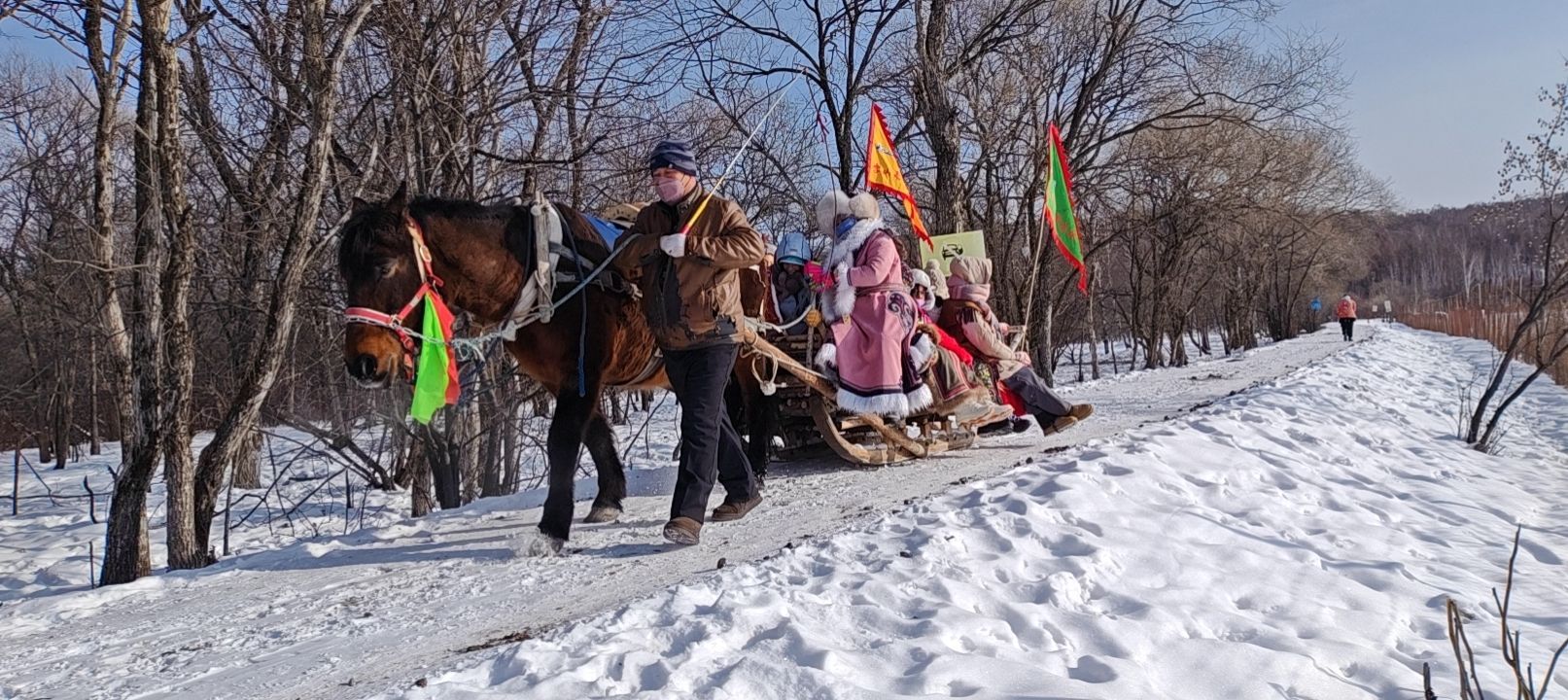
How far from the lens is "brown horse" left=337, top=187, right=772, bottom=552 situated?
437cm

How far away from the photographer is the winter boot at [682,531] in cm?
457

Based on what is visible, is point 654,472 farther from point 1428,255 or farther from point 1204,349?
point 1428,255

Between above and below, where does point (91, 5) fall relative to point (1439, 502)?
above

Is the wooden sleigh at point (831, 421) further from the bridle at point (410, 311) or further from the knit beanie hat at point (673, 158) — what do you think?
the bridle at point (410, 311)

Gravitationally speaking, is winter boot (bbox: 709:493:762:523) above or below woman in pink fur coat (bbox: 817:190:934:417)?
below

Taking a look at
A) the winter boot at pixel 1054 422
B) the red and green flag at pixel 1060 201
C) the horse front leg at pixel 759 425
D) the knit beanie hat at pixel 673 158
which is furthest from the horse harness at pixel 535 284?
the red and green flag at pixel 1060 201

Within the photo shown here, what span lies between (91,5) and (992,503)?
7.02m

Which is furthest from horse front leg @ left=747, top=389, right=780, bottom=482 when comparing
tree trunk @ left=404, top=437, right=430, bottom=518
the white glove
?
tree trunk @ left=404, top=437, right=430, bottom=518

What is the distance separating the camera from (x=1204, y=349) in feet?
143

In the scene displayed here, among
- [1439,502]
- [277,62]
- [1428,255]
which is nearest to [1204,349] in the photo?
[1439,502]

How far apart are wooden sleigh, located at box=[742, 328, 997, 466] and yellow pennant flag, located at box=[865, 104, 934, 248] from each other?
2.04 metres

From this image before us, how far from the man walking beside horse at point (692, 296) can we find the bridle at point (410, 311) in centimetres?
96

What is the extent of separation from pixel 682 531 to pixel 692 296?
1161 millimetres

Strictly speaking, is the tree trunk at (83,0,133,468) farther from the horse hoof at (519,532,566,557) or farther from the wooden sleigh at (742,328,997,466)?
the wooden sleigh at (742,328,997,466)
